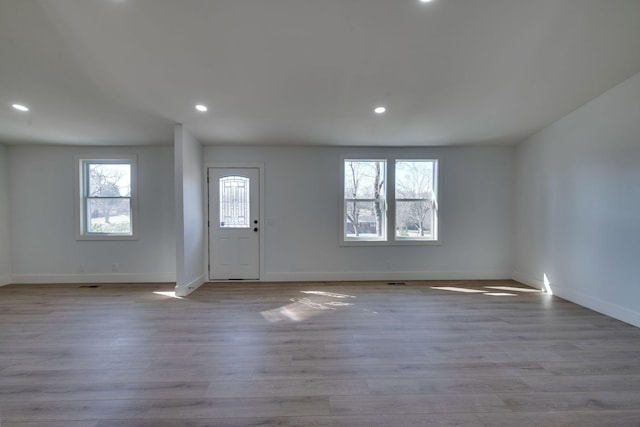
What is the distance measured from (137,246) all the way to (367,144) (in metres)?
4.42

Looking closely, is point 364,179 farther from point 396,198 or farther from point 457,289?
point 457,289

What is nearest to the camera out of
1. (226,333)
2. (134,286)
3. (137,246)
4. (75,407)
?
(75,407)

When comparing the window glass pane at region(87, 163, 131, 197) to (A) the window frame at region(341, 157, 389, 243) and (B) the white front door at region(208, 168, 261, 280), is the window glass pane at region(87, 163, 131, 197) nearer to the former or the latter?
(B) the white front door at region(208, 168, 261, 280)

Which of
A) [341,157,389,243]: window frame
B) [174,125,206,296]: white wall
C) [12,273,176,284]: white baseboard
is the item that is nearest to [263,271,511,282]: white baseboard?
[341,157,389,243]: window frame

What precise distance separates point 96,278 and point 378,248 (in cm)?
498

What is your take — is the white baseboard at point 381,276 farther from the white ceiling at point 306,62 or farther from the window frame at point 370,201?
the white ceiling at point 306,62

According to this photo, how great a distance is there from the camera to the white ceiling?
2.37 m

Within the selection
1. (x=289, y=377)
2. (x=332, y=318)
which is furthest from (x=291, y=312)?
(x=289, y=377)

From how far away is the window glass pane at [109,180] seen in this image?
16.5ft

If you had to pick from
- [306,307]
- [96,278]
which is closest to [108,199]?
[96,278]

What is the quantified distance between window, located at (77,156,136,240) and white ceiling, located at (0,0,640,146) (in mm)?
882

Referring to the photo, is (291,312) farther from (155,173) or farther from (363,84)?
(155,173)

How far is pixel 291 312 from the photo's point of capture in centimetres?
346

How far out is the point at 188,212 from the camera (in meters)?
4.34
